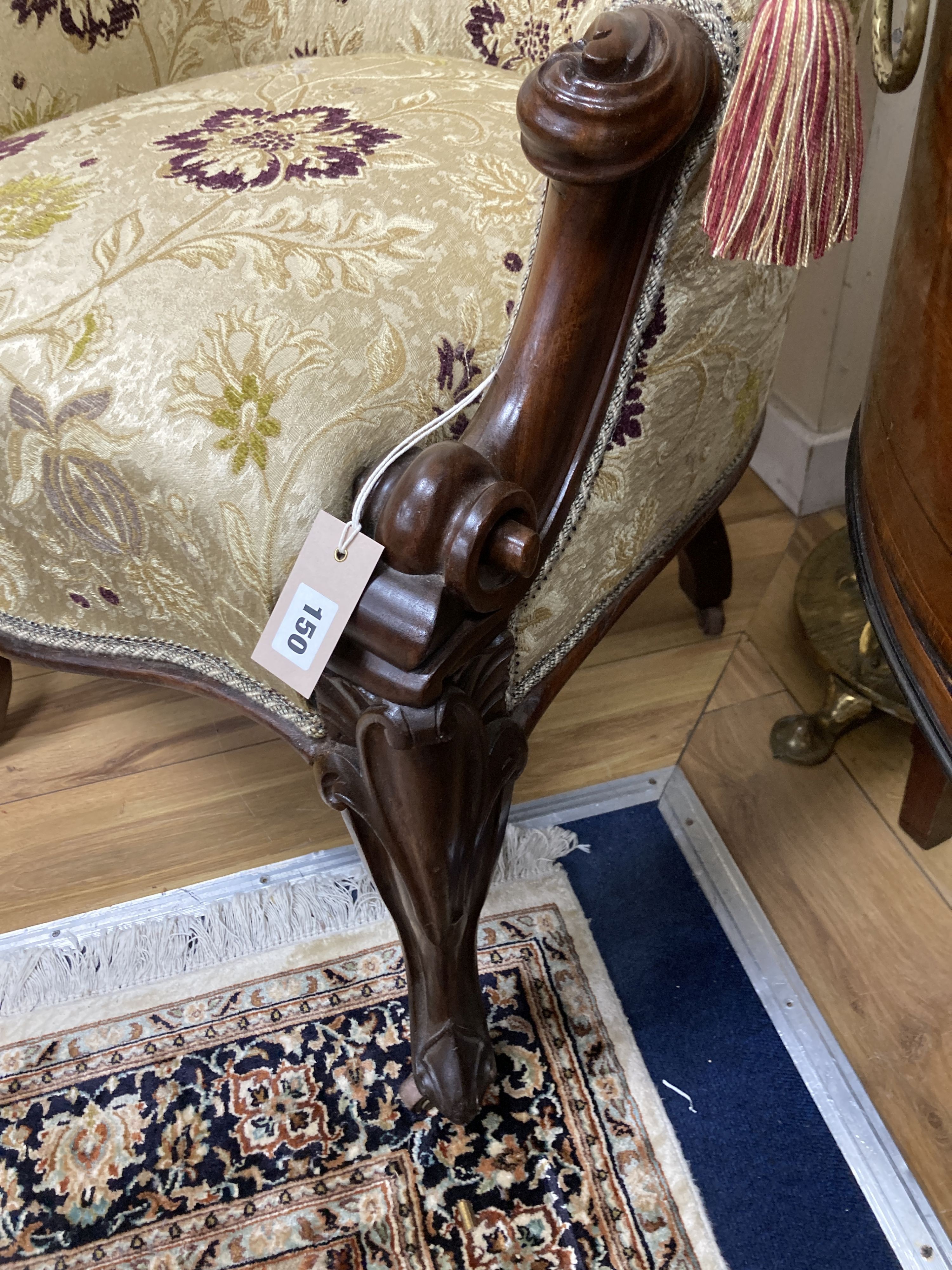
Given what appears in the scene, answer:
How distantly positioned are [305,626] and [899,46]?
29 centimetres

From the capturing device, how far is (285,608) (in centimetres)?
42

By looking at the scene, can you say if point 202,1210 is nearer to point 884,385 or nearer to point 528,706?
point 528,706

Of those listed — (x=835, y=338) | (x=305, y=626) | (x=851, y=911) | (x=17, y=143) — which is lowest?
(x=851, y=911)

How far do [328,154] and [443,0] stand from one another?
0.82 ft

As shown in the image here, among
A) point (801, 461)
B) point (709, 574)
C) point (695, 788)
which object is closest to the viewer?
point (695, 788)

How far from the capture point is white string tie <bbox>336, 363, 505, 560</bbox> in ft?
1.29

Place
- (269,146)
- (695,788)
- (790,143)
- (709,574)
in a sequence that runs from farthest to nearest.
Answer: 1. (709,574)
2. (695,788)
3. (269,146)
4. (790,143)

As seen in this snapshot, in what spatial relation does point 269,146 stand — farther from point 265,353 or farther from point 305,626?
point 305,626

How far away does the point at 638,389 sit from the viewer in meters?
0.43

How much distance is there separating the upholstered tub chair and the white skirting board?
1.58ft

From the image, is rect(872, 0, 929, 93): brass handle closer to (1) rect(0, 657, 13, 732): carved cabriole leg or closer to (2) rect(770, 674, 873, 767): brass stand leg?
(2) rect(770, 674, 873, 767): brass stand leg

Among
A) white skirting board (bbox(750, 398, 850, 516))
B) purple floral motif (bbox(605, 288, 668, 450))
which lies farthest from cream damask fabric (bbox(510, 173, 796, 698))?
white skirting board (bbox(750, 398, 850, 516))

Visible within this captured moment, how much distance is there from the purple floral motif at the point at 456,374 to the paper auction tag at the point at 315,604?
0.26 ft

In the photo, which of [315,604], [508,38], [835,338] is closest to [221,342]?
[315,604]
